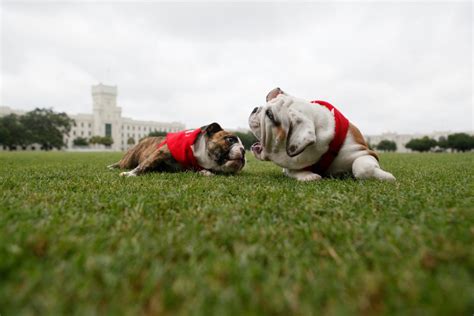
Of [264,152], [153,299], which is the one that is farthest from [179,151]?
[153,299]

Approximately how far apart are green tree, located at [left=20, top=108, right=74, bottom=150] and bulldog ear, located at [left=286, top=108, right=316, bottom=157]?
65.8m

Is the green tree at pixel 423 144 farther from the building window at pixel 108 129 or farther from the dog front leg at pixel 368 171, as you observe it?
the building window at pixel 108 129

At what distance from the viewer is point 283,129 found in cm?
294

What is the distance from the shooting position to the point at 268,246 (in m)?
1.23

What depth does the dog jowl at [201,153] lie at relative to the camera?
12.9 feet

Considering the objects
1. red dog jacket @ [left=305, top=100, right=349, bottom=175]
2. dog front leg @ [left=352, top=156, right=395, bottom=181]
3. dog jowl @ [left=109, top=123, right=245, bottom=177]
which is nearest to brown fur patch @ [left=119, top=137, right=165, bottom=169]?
dog jowl @ [left=109, top=123, right=245, bottom=177]

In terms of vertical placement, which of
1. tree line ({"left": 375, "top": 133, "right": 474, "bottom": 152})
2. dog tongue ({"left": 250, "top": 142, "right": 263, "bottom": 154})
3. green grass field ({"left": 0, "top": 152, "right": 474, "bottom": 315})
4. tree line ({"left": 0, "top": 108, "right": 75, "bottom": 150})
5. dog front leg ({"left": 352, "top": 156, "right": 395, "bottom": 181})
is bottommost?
green grass field ({"left": 0, "top": 152, "right": 474, "bottom": 315})

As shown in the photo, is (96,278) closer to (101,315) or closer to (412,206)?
(101,315)

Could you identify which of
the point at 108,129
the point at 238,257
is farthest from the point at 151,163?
the point at 108,129

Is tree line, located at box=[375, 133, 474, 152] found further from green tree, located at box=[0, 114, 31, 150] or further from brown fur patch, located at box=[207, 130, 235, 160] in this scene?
green tree, located at box=[0, 114, 31, 150]

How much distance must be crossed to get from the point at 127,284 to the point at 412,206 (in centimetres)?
177

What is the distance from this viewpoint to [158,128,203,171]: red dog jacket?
4020 millimetres

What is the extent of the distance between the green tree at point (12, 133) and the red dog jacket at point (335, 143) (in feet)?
210

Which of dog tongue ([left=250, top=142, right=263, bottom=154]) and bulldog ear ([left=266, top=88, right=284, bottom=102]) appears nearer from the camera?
dog tongue ([left=250, top=142, right=263, bottom=154])
